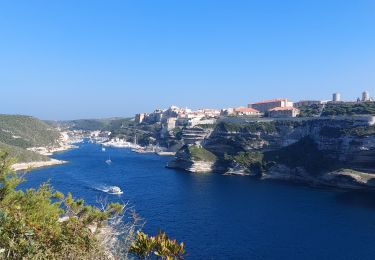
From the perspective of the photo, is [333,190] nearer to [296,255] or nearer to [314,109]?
[296,255]

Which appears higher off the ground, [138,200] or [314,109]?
[314,109]

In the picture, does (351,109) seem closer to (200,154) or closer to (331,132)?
(331,132)

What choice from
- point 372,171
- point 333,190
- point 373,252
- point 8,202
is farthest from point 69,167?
point 8,202

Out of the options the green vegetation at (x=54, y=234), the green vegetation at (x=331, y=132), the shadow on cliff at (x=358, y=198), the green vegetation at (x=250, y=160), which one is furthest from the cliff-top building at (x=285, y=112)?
the green vegetation at (x=54, y=234)

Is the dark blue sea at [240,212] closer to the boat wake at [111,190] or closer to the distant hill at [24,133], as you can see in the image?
the boat wake at [111,190]

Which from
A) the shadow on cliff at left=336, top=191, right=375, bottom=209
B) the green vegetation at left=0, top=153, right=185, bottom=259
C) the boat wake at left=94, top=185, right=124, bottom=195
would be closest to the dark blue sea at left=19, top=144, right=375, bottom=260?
the shadow on cliff at left=336, top=191, right=375, bottom=209

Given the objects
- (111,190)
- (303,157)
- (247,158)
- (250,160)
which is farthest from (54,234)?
(247,158)
